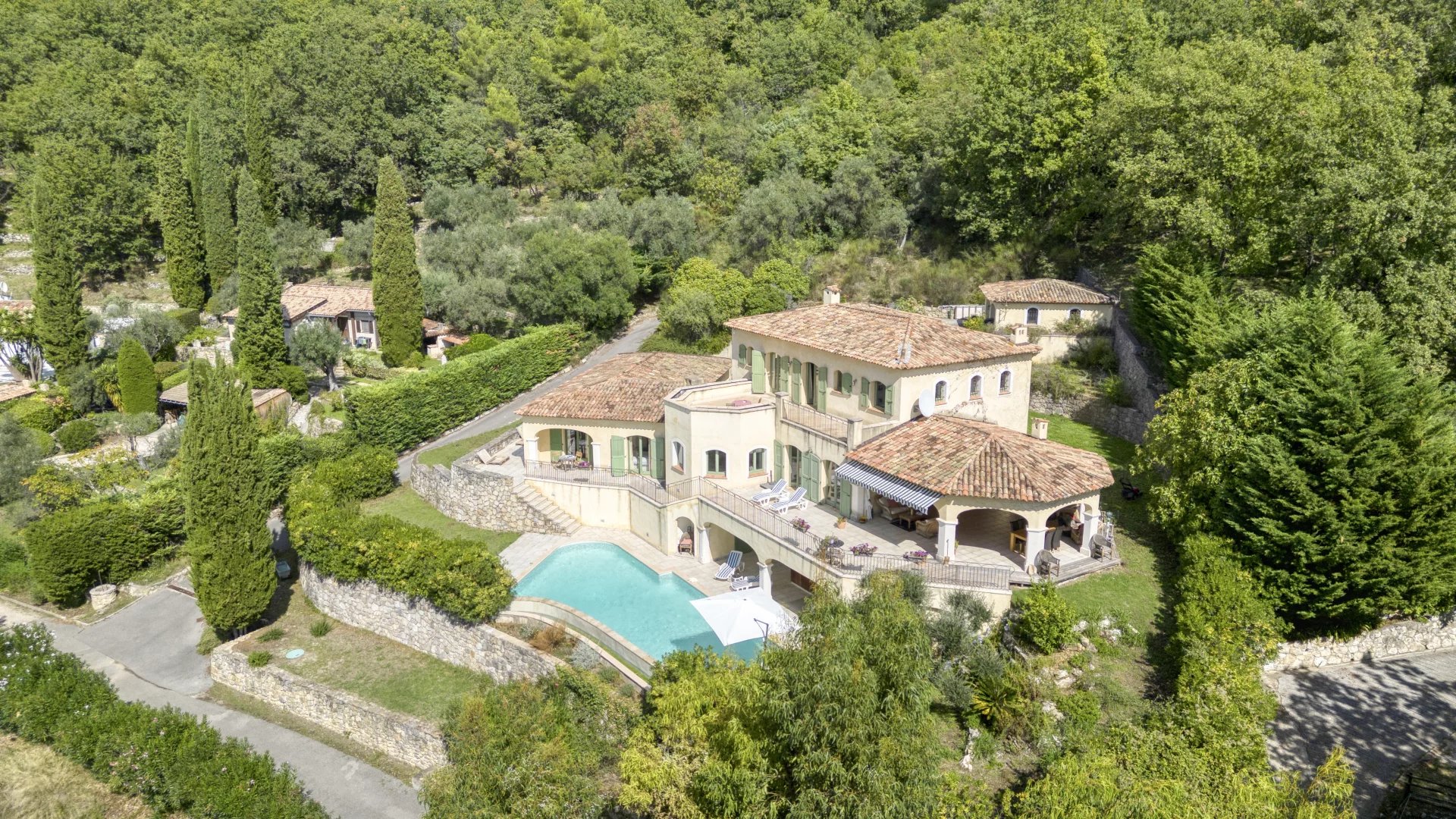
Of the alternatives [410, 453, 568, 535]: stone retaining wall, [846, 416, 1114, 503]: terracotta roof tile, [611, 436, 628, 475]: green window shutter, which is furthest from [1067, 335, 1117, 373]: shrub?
[410, 453, 568, 535]: stone retaining wall

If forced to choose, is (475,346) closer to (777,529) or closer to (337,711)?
(337,711)

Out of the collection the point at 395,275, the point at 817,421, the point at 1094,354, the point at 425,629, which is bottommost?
the point at 425,629

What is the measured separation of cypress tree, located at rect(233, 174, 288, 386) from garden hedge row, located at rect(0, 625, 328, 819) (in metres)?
25.1

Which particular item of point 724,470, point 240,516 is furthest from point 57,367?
point 724,470

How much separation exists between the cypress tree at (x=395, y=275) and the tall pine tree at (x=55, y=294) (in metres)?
17.1

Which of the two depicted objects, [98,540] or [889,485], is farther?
[98,540]

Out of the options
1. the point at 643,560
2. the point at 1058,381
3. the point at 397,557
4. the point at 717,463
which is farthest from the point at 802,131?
the point at 397,557

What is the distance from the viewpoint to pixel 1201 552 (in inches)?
1024

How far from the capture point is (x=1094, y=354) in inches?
1802

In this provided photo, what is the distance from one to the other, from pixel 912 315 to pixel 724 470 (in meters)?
9.88

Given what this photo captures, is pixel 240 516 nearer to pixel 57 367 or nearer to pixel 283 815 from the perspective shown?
pixel 283 815

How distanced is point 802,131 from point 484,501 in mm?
40719

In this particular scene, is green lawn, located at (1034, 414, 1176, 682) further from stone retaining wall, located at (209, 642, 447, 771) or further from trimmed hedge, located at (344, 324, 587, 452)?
trimmed hedge, located at (344, 324, 587, 452)

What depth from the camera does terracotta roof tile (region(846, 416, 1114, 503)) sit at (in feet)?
92.3
